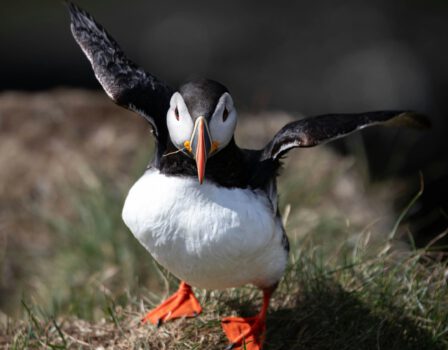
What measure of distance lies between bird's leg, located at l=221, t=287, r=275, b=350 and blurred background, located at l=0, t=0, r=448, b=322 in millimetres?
1754

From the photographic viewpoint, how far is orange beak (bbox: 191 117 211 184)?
11.4 ft

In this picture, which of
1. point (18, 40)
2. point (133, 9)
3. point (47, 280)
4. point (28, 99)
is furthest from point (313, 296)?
point (133, 9)

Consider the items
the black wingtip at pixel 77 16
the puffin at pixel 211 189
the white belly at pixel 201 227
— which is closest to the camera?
the puffin at pixel 211 189

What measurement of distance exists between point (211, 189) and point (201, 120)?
0.43m

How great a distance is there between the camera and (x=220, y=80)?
12.1m

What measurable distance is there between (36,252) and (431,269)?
3278 mm

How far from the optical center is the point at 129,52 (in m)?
13.4

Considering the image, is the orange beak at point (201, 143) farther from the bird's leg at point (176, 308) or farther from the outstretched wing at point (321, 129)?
the bird's leg at point (176, 308)

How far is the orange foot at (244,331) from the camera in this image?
404 cm

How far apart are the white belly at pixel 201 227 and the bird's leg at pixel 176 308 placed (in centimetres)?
35

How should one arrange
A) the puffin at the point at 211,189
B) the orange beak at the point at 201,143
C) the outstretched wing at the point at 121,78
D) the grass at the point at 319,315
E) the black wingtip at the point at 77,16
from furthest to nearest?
1. the black wingtip at the point at 77,16
2. the grass at the point at 319,315
3. the outstretched wing at the point at 121,78
4. the puffin at the point at 211,189
5. the orange beak at the point at 201,143

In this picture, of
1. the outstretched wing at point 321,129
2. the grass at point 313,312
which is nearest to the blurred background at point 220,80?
the grass at point 313,312

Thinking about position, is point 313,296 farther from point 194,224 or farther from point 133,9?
point 133,9

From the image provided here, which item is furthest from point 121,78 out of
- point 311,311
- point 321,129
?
point 311,311
